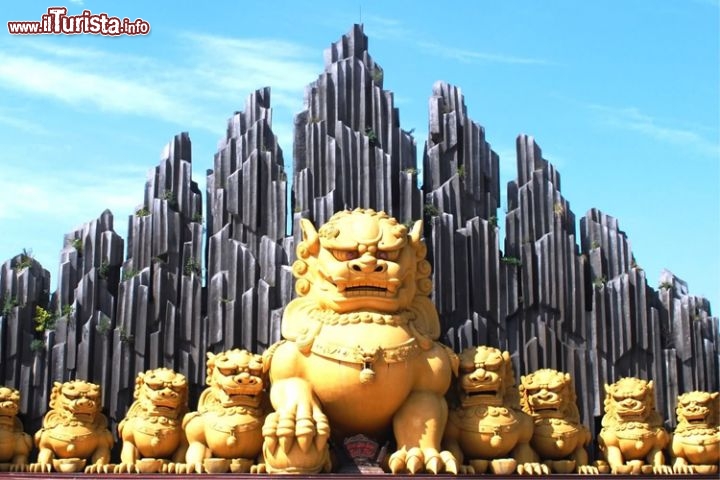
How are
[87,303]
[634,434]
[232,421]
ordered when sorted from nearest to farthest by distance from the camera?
1. [232,421]
2. [634,434]
3. [87,303]

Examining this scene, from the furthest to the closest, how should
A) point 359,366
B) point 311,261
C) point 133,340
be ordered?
point 133,340 < point 311,261 < point 359,366

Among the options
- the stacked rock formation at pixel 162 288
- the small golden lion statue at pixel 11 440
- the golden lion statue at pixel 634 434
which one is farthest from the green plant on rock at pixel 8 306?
the golden lion statue at pixel 634 434

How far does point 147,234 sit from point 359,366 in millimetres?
3766

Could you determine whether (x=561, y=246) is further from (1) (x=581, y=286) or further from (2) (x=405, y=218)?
(2) (x=405, y=218)

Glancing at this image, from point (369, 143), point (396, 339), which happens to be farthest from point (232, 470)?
point (369, 143)

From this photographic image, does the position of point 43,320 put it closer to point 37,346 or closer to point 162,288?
point 37,346

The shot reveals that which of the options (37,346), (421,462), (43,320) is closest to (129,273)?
(43,320)

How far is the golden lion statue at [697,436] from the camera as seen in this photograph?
9.19 meters

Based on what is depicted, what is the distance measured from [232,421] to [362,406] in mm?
1057

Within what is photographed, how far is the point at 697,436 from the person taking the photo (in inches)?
364

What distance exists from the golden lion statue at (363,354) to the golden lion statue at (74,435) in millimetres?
1827

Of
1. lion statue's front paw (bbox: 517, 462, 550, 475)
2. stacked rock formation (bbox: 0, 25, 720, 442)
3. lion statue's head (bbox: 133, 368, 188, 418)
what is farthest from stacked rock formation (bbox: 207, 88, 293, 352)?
lion statue's front paw (bbox: 517, 462, 550, 475)

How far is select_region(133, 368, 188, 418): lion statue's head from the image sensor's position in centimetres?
891

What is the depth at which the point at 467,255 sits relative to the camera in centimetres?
1101
